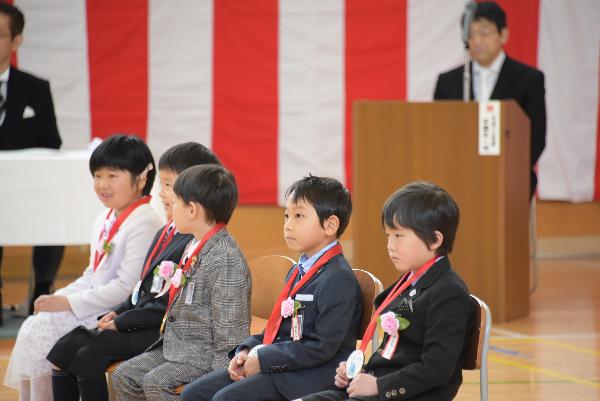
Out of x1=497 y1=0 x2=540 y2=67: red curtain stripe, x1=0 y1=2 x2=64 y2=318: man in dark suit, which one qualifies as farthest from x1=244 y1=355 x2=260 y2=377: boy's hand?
x1=497 y1=0 x2=540 y2=67: red curtain stripe

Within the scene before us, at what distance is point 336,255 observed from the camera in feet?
9.57

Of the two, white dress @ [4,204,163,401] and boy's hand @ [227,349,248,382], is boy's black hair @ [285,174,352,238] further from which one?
white dress @ [4,204,163,401]

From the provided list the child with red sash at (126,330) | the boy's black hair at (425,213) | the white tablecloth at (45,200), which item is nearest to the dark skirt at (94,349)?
the child with red sash at (126,330)

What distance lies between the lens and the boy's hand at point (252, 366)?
9.30ft

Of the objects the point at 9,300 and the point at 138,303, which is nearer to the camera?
the point at 138,303

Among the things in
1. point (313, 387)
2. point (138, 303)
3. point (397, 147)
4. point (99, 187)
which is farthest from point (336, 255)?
point (397, 147)

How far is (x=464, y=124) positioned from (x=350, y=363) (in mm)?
2920

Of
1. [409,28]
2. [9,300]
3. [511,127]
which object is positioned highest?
[409,28]

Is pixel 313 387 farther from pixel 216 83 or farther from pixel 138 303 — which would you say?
pixel 216 83

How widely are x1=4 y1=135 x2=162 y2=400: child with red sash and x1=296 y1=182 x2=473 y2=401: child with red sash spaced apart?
3.97 feet

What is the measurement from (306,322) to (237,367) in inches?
10.1

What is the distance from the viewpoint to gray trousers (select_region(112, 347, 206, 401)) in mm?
2990

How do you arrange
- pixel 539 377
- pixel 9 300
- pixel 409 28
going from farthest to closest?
pixel 409 28, pixel 9 300, pixel 539 377

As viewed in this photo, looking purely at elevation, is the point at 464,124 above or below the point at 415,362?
above
